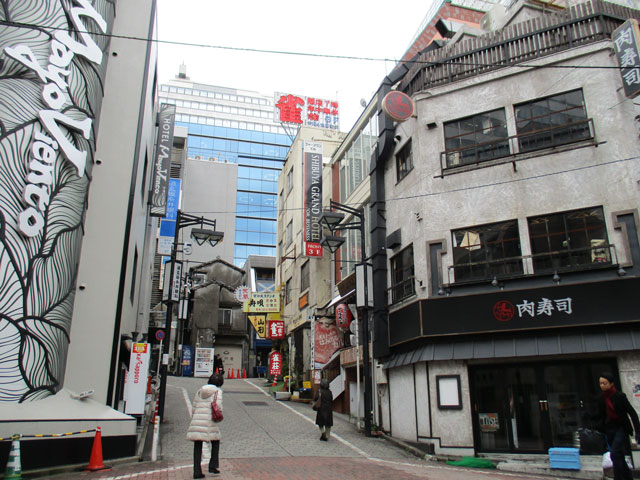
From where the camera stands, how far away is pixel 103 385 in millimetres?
12109

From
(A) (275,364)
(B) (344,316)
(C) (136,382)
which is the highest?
(B) (344,316)

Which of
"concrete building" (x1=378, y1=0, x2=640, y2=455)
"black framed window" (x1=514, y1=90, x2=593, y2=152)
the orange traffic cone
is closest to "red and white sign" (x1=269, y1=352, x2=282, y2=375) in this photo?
"concrete building" (x1=378, y1=0, x2=640, y2=455)

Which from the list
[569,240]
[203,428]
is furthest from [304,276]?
[203,428]

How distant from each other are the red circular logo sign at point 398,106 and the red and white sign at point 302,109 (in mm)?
33714

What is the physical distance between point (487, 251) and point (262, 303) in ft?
68.9

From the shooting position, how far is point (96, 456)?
10617mm

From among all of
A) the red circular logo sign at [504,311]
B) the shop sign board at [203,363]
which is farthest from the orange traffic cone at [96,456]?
the shop sign board at [203,363]

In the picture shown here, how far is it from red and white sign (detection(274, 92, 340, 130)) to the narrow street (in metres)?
34.7

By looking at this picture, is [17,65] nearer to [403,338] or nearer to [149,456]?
[149,456]

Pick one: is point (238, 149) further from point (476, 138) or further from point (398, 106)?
point (476, 138)

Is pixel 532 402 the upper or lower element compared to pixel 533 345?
lower

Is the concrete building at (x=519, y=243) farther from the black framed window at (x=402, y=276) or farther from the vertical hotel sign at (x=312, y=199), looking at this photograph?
the vertical hotel sign at (x=312, y=199)

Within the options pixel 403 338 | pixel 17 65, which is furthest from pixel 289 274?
pixel 17 65

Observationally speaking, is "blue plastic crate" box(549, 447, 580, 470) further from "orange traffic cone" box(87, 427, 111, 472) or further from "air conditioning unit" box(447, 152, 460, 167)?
"orange traffic cone" box(87, 427, 111, 472)
